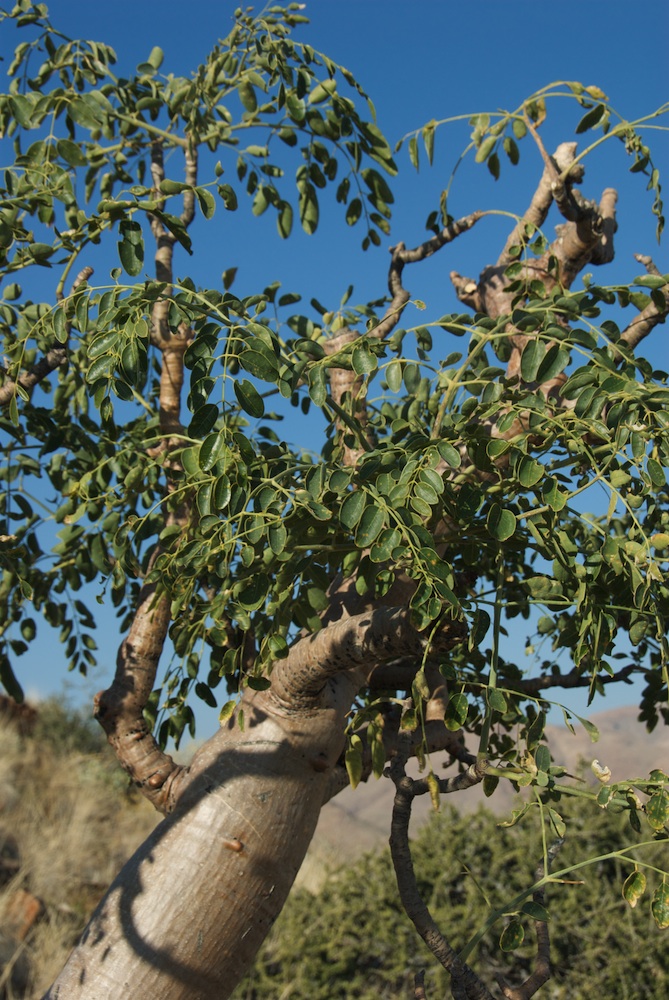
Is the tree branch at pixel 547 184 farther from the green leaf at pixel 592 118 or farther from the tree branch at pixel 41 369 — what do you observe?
the tree branch at pixel 41 369

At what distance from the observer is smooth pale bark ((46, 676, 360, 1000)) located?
168cm

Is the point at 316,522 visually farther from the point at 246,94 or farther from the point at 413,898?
the point at 246,94

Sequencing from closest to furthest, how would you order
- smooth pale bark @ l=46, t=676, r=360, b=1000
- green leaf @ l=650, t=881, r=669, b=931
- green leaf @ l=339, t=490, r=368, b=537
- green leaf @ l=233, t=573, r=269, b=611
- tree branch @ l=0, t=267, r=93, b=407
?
green leaf @ l=650, t=881, r=669, b=931
green leaf @ l=339, t=490, r=368, b=537
green leaf @ l=233, t=573, r=269, b=611
smooth pale bark @ l=46, t=676, r=360, b=1000
tree branch @ l=0, t=267, r=93, b=407

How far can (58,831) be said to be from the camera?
29.5 feet

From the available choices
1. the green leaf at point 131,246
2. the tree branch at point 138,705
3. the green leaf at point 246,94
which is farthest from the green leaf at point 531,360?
the green leaf at point 246,94

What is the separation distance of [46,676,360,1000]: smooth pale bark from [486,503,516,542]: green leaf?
1.97ft

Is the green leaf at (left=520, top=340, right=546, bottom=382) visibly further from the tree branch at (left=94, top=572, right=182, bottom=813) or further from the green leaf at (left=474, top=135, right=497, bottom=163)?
the tree branch at (left=94, top=572, right=182, bottom=813)

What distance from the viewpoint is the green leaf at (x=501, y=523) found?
147 cm

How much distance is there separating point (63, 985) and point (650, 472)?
1439mm

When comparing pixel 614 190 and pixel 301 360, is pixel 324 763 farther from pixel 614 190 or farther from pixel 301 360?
pixel 614 190

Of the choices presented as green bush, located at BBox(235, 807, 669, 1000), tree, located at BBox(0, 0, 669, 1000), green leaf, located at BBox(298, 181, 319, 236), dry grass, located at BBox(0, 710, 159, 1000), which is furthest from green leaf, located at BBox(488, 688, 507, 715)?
dry grass, located at BBox(0, 710, 159, 1000)

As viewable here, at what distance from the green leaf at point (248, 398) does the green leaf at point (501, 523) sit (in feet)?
1.38

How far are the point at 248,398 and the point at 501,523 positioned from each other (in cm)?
46

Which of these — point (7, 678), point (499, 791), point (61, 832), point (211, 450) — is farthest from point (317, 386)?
point (499, 791)
